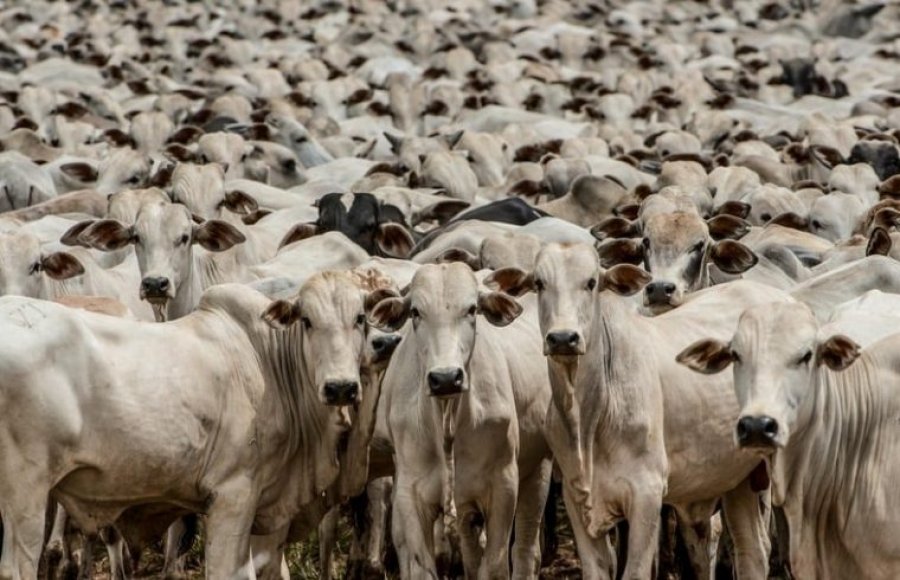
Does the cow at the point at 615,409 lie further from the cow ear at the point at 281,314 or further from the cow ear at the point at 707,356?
the cow ear at the point at 281,314

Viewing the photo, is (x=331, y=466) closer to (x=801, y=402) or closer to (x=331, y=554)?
(x=331, y=554)

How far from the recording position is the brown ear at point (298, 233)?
1330 centimetres

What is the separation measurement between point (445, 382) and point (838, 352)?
1.60m

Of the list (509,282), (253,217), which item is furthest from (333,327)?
(253,217)

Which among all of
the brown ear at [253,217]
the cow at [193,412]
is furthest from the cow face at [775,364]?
the brown ear at [253,217]

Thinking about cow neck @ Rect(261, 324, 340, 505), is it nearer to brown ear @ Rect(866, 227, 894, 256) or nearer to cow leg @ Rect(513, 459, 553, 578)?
cow leg @ Rect(513, 459, 553, 578)

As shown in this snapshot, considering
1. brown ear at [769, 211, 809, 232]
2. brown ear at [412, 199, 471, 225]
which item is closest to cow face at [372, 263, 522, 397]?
brown ear at [769, 211, 809, 232]

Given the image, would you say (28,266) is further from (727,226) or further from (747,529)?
(747,529)

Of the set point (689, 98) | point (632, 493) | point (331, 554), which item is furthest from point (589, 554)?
point (689, 98)

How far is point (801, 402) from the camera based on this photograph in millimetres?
7680

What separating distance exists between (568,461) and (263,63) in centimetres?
2325

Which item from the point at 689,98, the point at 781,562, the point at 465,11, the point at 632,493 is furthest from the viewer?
the point at 465,11

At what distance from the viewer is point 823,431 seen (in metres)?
7.83

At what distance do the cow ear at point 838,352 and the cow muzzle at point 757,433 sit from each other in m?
0.40
